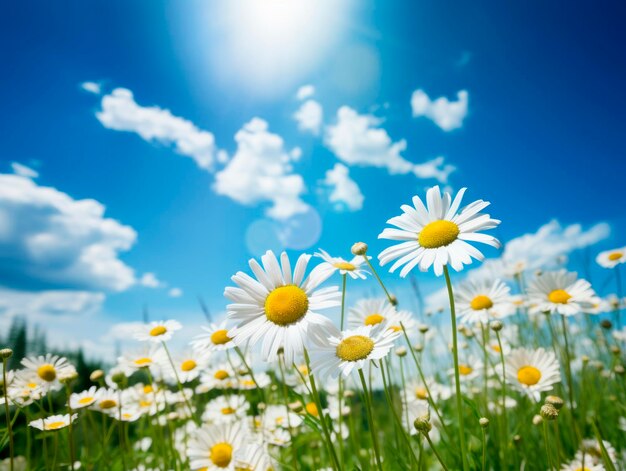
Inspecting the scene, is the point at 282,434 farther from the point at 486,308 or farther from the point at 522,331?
the point at 522,331

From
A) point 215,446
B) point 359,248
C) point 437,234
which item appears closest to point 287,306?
point 359,248

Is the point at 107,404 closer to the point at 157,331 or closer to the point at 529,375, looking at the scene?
the point at 157,331

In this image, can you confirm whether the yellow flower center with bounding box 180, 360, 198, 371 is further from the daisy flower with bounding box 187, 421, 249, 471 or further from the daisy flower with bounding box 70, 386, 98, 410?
the daisy flower with bounding box 187, 421, 249, 471

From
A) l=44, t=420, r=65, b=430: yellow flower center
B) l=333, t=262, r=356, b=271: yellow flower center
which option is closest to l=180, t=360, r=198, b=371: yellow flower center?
l=44, t=420, r=65, b=430: yellow flower center

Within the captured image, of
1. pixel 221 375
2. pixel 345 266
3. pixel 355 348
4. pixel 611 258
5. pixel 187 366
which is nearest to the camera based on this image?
pixel 355 348

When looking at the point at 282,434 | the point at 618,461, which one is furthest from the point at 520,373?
the point at 282,434

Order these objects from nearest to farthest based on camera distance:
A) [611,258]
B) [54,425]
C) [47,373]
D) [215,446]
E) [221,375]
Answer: [215,446], [54,425], [47,373], [221,375], [611,258]
